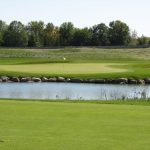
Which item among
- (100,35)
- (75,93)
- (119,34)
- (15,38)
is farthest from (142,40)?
(75,93)

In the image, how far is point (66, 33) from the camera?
552 feet

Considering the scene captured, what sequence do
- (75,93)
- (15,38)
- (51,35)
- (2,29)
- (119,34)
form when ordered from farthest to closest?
1. (2,29)
2. (51,35)
3. (119,34)
4. (15,38)
5. (75,93)

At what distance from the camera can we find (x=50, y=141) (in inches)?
404

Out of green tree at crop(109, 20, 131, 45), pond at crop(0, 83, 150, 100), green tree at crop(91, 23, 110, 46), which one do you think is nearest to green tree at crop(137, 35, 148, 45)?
green tree at crop(109, 20, 131, 45)

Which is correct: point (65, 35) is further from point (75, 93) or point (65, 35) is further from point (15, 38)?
point (75, 93)

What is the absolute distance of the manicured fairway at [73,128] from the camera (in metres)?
9.91

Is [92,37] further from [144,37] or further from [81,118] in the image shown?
[81,118]

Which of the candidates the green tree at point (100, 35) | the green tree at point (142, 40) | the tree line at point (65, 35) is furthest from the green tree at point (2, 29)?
the green tree at point (142, 40)

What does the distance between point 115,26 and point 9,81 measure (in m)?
119

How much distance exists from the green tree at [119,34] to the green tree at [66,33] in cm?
1267

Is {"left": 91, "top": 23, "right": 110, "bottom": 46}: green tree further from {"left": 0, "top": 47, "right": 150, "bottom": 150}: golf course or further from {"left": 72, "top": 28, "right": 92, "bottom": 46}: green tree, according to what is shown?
{"left": 0, "top": 47, "right": 150, "bottom": 150}: golf course

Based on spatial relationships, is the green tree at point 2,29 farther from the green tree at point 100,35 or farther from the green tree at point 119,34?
the green tree at point 119,34

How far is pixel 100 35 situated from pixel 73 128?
151 m

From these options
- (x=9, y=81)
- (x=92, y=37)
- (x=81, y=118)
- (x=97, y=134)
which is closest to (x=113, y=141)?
(x=97, y=134)
